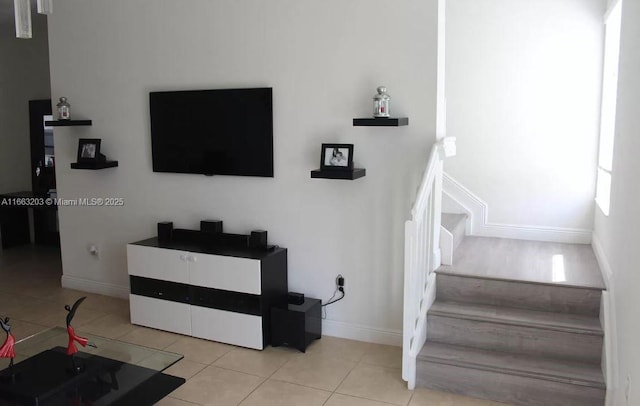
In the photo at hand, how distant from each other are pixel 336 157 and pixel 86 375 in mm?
1992

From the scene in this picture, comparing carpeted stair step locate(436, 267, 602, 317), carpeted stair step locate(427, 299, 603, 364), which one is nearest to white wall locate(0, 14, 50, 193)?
carpeted stair step locate(436, 267, 602, 317)

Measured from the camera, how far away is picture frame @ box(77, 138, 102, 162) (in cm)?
460

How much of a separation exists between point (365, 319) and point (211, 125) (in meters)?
1.86

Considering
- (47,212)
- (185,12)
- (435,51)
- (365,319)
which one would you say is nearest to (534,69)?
(435,51)

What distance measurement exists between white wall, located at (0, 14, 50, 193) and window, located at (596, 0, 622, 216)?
19.2 ft

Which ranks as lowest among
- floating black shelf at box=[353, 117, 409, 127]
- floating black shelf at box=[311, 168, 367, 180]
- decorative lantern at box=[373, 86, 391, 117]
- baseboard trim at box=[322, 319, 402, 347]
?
baseboard trim at box=[322, 319, 402, 347]

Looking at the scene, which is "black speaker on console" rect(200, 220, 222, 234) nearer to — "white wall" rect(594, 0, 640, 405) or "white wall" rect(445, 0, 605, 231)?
"white wall" rect(445, 0, 605, 231)

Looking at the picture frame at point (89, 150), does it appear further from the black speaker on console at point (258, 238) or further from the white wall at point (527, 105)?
the white wall at point (527, 105)

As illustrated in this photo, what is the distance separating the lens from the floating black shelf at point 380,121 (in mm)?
3406

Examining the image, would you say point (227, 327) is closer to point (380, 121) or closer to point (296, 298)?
point (296, 298)

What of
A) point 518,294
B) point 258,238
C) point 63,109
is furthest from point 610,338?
point 63,109

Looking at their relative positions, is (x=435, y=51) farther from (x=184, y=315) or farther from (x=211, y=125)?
(x=184, y=315)

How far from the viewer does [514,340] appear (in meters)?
3.24

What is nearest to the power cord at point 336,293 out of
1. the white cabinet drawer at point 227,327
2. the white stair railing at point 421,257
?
the white cabinet drawer at point 227,327
